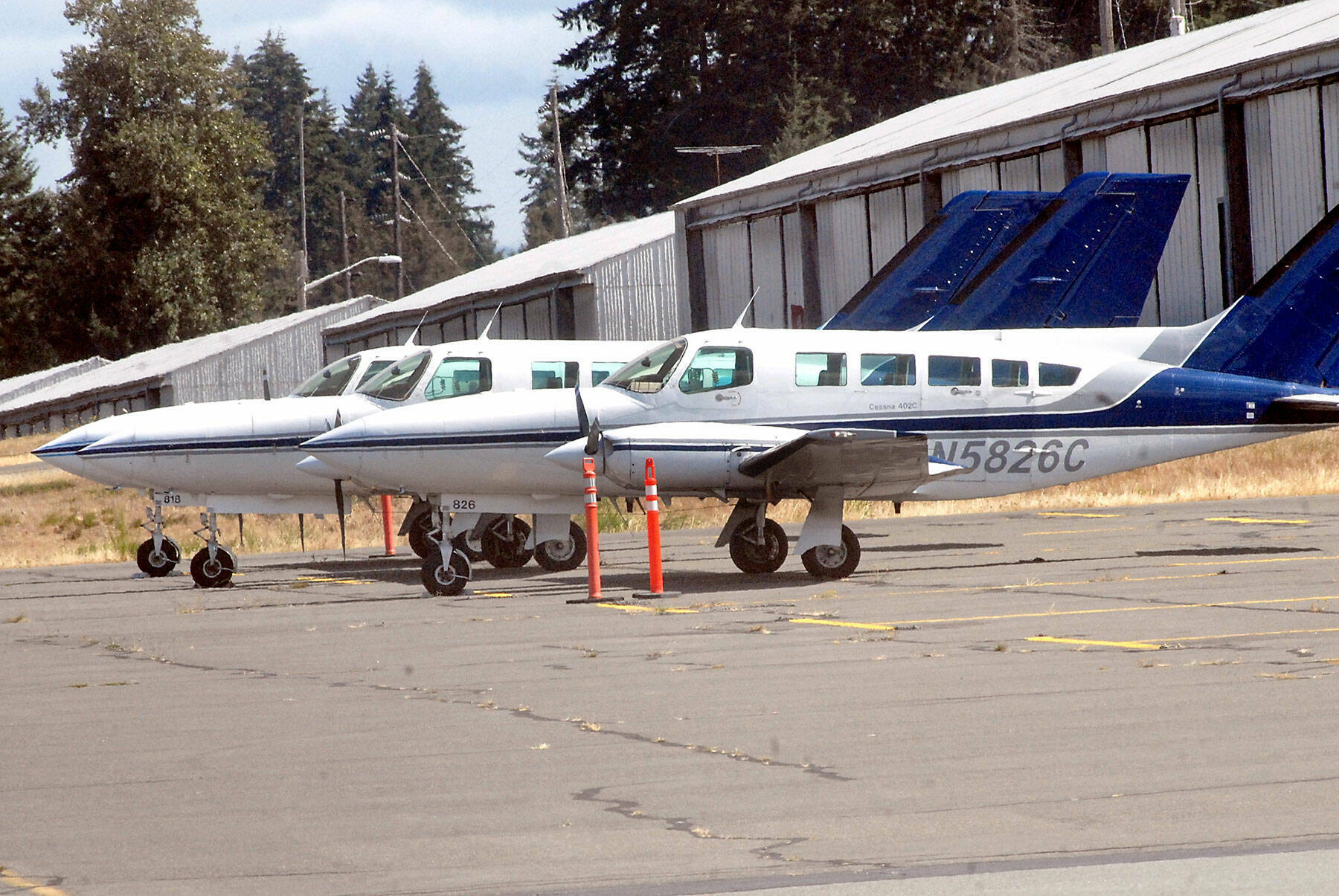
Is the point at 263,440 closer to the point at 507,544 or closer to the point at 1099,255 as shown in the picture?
the point at 507,544

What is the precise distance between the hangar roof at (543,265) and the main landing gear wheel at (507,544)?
21.6 metres

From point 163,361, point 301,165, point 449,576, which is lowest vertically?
point 449,576

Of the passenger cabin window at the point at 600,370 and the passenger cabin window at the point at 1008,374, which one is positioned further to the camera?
the passenger cabin window at the point at 600,370

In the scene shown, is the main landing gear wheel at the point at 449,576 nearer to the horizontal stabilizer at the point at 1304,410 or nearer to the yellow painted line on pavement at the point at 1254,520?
the horizontal stabilizer at the point at 1304,410

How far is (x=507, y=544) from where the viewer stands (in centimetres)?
1842

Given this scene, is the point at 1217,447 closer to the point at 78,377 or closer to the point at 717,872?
the point at 717,872

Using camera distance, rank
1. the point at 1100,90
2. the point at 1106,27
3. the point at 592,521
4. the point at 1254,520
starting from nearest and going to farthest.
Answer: the point at 592,521 < the point at 1254,520 < the point at 1100,90 < the point at 1106,27

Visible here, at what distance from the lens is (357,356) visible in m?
19.0

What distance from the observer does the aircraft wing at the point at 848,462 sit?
14273mm

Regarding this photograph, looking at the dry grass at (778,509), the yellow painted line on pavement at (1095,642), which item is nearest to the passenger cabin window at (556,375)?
the dry grass at (778,509)

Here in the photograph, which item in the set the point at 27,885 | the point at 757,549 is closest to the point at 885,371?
the point at 757,549

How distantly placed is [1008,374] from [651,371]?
3430 mm

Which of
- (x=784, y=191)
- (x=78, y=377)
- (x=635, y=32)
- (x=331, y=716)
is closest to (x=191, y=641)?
(x=331, y=716)

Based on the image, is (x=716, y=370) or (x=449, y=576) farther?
(x=716, y=370)
